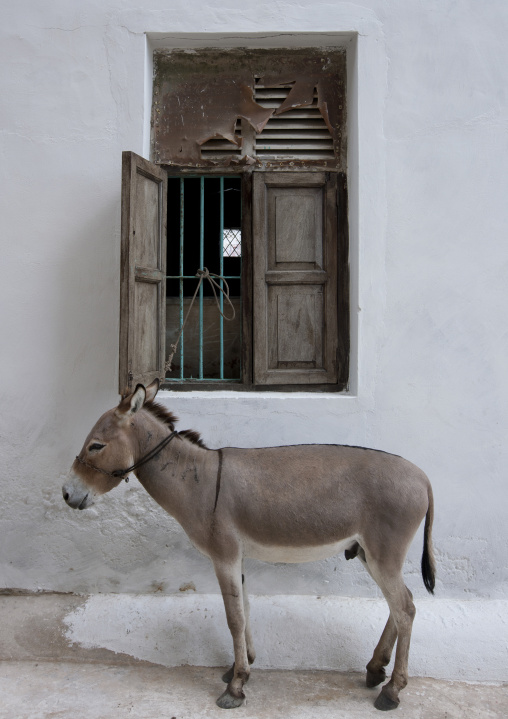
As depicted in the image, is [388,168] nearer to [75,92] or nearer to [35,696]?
[75,92]

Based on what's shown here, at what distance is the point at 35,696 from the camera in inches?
116

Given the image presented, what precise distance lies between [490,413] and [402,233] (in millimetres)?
1255

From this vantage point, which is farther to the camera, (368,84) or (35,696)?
(368,84)

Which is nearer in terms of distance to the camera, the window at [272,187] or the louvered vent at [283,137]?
the window at [272,187]

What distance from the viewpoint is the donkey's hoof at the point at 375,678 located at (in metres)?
3.05

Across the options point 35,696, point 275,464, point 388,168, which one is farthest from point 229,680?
point 388,168

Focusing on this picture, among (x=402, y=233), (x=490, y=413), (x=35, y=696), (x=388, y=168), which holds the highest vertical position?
(x=388, y=168)

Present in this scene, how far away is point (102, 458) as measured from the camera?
2.85 m

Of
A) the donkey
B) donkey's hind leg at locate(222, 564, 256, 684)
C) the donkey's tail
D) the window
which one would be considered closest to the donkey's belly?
the donkey

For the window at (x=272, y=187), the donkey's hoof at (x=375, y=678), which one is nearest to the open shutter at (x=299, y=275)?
the window at (x=272, y=187)

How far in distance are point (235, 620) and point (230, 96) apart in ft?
10.7

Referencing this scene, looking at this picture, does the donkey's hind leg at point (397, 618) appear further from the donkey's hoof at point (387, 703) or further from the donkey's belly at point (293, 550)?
the donkey's belly at point (293, 550)

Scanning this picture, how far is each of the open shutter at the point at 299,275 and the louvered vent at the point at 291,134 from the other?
0.65ft

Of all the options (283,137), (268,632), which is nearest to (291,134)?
(283,137)
